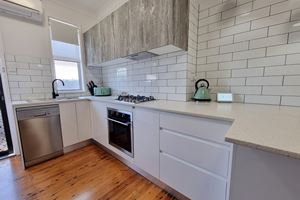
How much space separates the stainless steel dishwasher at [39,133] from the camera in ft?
5.76

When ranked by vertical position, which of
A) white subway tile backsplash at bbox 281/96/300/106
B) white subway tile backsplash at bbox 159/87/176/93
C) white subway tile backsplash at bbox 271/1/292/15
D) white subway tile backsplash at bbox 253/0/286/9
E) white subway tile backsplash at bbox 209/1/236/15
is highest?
white subway tile backsplash at bbox 209/1/236/15

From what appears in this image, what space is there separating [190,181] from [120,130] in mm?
1069

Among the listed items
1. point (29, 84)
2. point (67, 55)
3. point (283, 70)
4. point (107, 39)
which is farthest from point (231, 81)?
point (29, 84)

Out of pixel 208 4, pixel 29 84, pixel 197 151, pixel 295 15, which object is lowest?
pixel 197 151

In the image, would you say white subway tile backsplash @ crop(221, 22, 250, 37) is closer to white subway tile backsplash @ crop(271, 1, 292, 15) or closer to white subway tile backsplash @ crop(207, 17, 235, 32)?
white subway tile backsplash @ crop(207, 17, 235, 32)

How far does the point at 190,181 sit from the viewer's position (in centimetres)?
118

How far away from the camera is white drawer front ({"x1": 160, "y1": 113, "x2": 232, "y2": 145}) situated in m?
0.96

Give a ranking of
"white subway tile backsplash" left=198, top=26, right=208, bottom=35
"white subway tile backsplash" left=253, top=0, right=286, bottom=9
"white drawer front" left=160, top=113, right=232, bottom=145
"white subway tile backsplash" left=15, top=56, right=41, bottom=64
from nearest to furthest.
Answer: "white drawer front" left=160, top=113, right=232, bottom=145 < "white subway tile backsplash" left=253, top=0, right=286, bottom=9 < "white subway tile backsplash" left=198, top=26, right=208, bottom=35 < "white subway tile backsplash" left=15, top=56, right=41, bottom=64

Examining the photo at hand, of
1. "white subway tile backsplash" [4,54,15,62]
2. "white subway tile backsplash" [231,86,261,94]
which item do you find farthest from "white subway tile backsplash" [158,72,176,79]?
"white subway tile backsplash" [4,54,15,62]

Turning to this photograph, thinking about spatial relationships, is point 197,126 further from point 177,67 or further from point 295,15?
point 295,15

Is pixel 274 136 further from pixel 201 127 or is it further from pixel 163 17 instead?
pixel 163 17

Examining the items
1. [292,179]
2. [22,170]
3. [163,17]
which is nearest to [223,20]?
[163,17]

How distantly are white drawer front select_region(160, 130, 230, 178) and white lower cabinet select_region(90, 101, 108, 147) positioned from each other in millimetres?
1122

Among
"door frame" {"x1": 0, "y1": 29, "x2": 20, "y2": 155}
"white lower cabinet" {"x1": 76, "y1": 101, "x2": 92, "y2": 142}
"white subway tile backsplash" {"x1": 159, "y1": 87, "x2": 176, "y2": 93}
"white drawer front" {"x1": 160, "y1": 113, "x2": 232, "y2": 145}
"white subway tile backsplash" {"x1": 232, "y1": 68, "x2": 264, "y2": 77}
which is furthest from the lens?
"white lower cabinet" {"x1": 76, "y1": 101, "x2": 92, "y2": 142}
